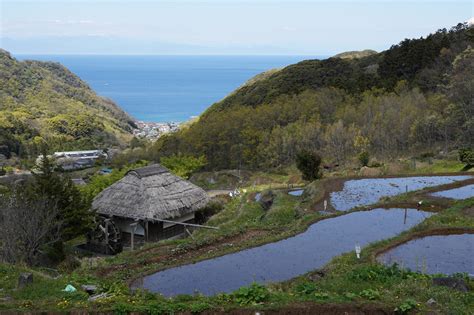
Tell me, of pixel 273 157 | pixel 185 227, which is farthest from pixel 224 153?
pixel 185 227

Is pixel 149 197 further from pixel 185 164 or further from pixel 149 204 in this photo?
pixel 185 164

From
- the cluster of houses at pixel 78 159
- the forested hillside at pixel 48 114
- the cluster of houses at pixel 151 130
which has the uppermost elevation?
the forested hillside at pixel 48 114

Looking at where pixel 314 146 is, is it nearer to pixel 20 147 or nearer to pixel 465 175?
pixel 465 175

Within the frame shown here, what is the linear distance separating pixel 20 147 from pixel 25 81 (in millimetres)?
45675

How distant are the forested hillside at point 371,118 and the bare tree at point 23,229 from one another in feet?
77.8

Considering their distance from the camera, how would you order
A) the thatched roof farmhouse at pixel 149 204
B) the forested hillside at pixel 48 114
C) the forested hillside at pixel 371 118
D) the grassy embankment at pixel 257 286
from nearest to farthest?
the grassy embankment at pixel 257 286 → the thatched roof farmhouse at pixel 149 204 → the forested hillside at pixel 371 118 → the forested hillside at pixel 48 114

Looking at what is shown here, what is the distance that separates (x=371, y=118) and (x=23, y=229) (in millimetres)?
27473

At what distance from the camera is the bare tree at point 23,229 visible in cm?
1612

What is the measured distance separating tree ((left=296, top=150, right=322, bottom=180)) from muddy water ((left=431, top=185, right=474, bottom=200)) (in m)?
9.12

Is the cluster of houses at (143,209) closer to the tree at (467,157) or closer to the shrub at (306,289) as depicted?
the shrub at (306,289)

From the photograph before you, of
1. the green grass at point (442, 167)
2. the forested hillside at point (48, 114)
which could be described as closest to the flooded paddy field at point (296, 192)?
the green grass at point (442, 167)

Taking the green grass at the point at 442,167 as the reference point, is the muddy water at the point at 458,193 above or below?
above

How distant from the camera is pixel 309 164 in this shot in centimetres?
2791

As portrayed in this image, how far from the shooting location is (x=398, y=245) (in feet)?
A: 42.2
